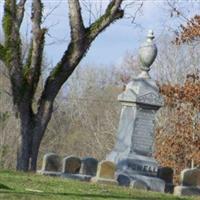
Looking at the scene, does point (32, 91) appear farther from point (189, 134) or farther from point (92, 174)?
point (189, 134)

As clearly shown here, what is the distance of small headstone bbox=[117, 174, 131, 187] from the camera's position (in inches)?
704

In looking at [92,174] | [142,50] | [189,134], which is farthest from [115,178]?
[189,134]

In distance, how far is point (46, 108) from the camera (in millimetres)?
21938

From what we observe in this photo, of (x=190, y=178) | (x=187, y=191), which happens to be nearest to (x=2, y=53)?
(x=190, y=178)

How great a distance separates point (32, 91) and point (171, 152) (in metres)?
14.8

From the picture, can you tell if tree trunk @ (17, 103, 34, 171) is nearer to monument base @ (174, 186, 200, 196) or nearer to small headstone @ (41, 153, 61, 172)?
small headstone @ (41, 153, 61, 172)

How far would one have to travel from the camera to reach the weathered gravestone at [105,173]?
17.5 meters

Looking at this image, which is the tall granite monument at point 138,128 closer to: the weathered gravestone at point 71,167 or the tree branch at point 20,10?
the weathered gravestone at point 71,167

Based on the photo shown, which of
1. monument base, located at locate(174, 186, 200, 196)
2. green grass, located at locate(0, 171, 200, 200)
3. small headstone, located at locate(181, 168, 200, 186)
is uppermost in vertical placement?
small headstone, located at locate(181, 168, 200, 186)

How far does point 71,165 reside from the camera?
1902 centimetres

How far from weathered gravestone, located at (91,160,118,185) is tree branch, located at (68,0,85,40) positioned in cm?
511

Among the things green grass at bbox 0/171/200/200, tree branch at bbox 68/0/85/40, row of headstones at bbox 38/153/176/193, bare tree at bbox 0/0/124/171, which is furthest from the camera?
bare tree at bbox 0/0/124/171

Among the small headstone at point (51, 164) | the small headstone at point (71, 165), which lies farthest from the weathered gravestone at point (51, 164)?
Result: the small headstone at point (71, 165)

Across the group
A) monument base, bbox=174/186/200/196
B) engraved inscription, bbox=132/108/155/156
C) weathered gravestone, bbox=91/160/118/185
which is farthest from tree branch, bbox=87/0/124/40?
monument base, bbox=174/186/200/196
